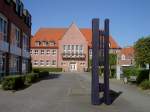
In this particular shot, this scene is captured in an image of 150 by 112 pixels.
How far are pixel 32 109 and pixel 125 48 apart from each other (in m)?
85.6

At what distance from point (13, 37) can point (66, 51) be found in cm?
5378

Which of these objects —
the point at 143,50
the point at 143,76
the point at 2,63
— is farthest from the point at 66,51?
the point at 143,50

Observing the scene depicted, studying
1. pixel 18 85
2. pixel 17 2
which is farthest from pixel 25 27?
pixel 18 85

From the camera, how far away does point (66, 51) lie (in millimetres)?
88438

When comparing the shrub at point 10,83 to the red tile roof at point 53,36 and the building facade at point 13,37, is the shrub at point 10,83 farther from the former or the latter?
the red tile roof at point 53,36

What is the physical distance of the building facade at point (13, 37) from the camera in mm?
29750

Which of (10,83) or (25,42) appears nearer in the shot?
(10,83)

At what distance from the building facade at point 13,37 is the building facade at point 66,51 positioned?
140ft

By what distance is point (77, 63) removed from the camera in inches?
3514

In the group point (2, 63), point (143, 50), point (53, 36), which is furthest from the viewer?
point (53, 36)

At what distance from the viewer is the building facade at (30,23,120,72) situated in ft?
288

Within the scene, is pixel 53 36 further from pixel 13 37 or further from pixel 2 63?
pixel 2 63

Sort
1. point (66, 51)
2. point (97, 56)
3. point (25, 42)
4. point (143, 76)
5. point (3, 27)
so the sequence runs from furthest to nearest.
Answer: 1. point (66, 51)
2. point (25, 42)
3. point (3, 27)
4. point (143, 76)
5. point (97, 56)

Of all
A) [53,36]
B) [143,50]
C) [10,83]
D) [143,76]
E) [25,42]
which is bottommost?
[10,83]
